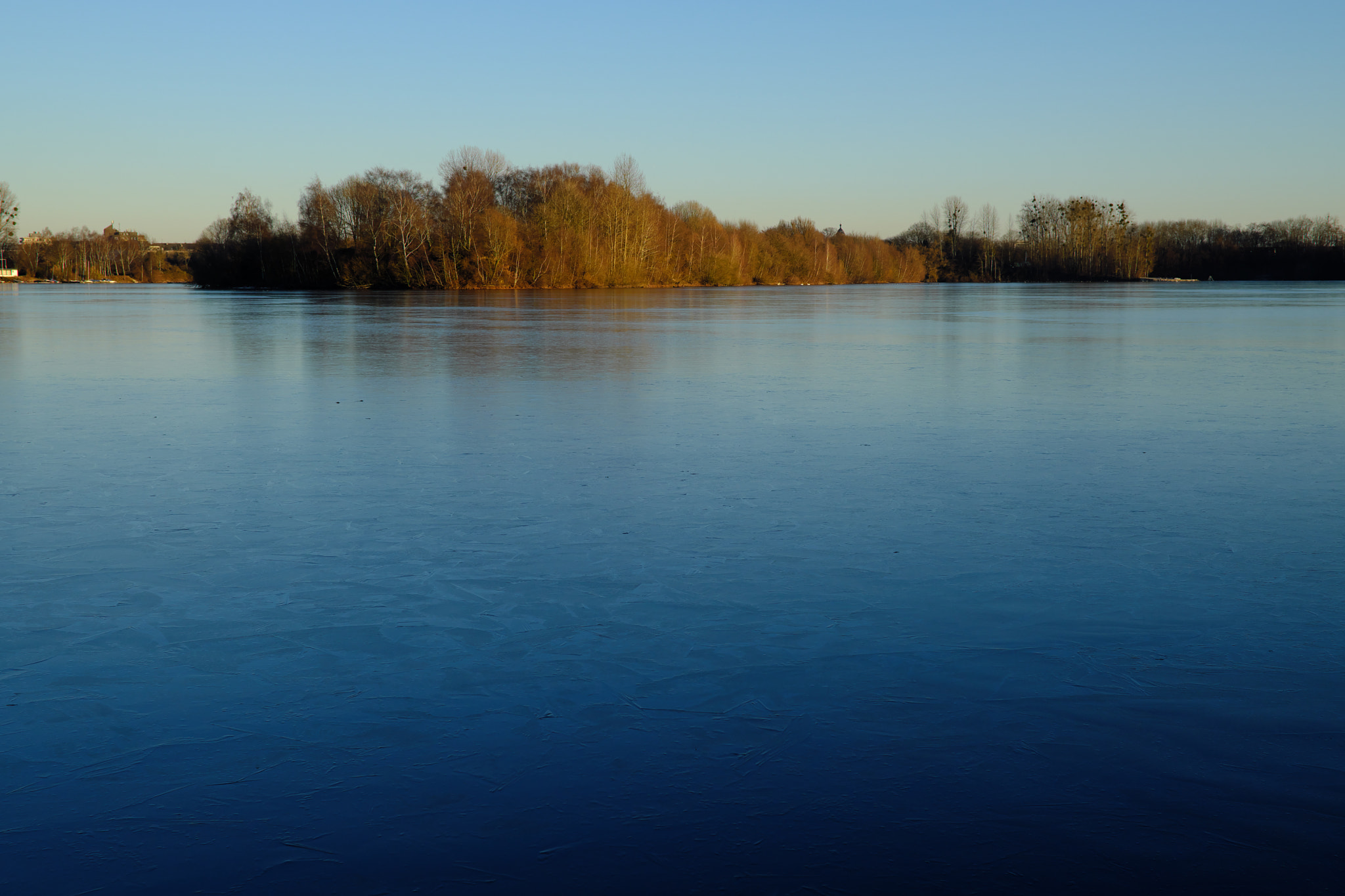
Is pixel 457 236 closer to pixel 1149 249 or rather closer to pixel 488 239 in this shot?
pixel 488 239

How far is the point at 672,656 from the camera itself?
347 centimetres

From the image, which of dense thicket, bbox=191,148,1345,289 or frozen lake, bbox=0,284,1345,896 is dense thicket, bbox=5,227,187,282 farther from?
frozen lake, bbox=0,284,1345,896

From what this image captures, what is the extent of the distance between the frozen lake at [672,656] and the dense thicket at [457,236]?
5427cm

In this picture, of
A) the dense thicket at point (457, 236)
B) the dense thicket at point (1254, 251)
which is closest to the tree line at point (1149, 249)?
the dense thicket at point (1254, 251)

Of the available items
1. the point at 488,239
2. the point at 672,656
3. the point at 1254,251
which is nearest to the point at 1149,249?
the point at 1254,251

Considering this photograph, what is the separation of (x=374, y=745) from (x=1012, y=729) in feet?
5.68

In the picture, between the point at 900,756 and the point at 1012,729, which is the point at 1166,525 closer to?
the point at 1012,729

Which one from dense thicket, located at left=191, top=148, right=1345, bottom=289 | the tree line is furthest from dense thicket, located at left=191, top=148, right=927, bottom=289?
the tree line

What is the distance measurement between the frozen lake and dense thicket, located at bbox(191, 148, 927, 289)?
54.3 m

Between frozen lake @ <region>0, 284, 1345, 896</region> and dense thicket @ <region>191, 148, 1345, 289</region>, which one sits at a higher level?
dense thicket @ <region>191, 148, 1345, 289</region>

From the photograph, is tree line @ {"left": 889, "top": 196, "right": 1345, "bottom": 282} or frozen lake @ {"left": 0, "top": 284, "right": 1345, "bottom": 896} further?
tree line @ {"left": 889, "top": 196, "right": 1345, "bottom": 282}

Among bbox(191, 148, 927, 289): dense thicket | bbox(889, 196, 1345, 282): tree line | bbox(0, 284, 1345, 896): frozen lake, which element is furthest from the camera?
bbox(889, 196, 1345, 282): tree line

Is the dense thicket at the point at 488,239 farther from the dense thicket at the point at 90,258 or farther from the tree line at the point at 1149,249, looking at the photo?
the dense thicket at the point at 90,258

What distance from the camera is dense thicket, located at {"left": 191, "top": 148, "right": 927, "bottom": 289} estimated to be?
61.1 meters
